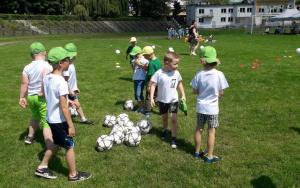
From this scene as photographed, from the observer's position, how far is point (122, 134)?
229 inches

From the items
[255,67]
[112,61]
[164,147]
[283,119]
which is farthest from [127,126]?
[112,61]

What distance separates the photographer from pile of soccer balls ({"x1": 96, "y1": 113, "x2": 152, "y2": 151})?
5.44m

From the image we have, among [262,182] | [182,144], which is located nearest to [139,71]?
[182,144]

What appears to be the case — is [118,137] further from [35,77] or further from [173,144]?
[35,77]

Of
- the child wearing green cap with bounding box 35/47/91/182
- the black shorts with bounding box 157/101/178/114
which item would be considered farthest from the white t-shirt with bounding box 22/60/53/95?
the black shorts with bounding box 157/101/178/114

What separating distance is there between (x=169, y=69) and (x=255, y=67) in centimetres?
976

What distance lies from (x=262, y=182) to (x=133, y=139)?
2.54m

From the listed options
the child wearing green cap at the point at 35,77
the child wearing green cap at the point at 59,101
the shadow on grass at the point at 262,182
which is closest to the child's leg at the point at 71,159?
the child wearing green cap at the point at 59,101

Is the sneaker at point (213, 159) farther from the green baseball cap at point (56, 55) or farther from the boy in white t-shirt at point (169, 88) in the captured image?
the green baseball cap at point (56, 55)

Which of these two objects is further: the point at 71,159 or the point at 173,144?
the point at 173,144

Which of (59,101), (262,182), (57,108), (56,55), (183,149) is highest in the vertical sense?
(56,55)

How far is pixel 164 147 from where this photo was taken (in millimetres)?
5566

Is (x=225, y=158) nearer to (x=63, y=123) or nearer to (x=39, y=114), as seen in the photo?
(x=63, y=123)

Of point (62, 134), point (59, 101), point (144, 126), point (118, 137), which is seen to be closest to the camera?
point (59, 101)
